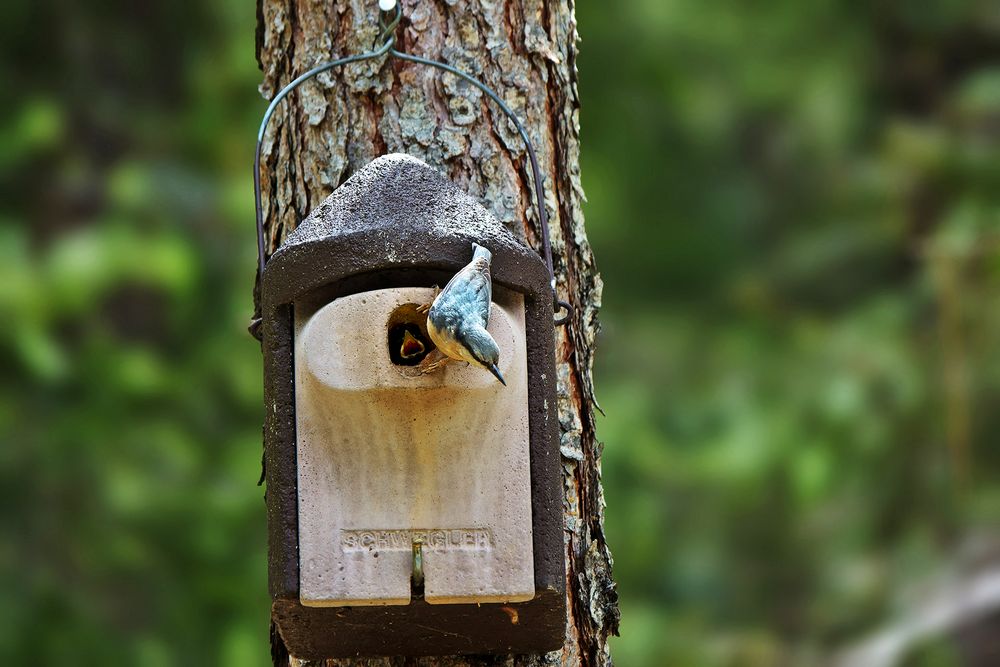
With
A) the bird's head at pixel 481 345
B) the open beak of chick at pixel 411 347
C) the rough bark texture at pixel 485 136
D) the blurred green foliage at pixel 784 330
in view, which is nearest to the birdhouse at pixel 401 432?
the open beak of chick at pixel 411 347

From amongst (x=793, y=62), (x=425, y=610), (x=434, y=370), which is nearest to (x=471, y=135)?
(x=434, y=370)

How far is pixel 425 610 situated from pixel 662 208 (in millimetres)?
3434

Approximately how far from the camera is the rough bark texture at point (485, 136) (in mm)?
2295

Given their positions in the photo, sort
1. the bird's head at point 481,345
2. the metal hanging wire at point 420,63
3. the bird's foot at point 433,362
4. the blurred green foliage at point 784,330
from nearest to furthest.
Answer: the bird's head at point 481,345
the bird's foot at point 433,362
the metal hanging wire at point 420,63
the blurred green foliage at point 784,330

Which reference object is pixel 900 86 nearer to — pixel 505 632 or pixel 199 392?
pixel 199 392

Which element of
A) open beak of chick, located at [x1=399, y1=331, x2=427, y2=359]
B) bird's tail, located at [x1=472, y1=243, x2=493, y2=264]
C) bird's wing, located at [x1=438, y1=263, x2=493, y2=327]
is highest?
bird's tail, located at [x1=472, y1=243, x2=493, y2=264]

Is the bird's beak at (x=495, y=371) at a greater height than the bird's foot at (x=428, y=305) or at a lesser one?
lesser

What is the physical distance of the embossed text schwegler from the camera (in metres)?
1.97

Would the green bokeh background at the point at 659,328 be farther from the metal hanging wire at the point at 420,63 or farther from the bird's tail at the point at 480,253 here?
the bird's tail at the point at 480,253

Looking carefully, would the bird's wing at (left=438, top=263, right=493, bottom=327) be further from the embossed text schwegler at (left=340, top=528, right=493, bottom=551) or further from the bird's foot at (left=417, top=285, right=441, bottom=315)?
the embossed text schwegler at (left=340, top=528, right=493, bottom=551)

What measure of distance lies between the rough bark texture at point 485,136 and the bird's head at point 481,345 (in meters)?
0.48

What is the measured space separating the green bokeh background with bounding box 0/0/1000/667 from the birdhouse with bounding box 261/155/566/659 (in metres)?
2.23

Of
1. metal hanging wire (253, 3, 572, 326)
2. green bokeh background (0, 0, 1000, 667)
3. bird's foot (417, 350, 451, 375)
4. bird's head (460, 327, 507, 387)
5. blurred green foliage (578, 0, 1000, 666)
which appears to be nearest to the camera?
bird's head (460, 327, 507, 387)

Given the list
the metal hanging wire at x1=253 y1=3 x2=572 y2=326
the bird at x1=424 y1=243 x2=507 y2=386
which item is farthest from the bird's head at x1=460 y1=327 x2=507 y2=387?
the metal hanging wire at x1=253 y1=3 x2=572 y2=326
